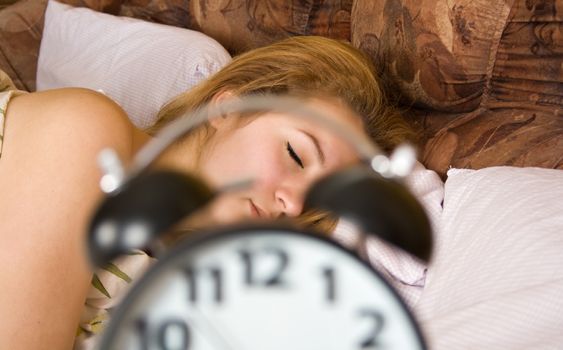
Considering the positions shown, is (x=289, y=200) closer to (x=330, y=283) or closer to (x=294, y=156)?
(x=294, y=156)

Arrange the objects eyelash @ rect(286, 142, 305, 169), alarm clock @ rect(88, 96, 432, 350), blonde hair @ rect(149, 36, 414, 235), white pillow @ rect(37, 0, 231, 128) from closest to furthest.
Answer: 1. alarm clock @ rect(88, 96, 432, 350)
2. eyelash @ rect(286, 142, 305, 169)
3. blonde hair @ rect(149, 36, 414, 235)
4. white pillow @ rect(37, 0, 231, 128)

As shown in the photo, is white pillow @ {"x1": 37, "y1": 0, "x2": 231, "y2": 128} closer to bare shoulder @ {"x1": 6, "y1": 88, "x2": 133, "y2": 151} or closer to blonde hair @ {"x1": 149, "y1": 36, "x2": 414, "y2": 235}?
blonde hair @ {"x1": 149, "y1": 36, "x2": 414, "y2": 235}

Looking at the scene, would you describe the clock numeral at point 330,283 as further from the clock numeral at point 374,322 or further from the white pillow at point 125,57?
the white pillow at point 125,57

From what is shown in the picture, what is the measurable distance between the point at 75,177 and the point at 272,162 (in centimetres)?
29

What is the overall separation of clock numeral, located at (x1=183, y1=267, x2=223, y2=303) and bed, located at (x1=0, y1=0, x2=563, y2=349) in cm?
21

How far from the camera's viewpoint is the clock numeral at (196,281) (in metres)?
0.38

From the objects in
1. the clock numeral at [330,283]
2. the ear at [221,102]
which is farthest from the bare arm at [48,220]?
the clock numeral at [330,283]

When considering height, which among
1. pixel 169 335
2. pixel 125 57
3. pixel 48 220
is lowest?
pixel 125 57

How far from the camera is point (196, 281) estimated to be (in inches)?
14.9

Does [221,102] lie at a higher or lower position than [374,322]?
lower

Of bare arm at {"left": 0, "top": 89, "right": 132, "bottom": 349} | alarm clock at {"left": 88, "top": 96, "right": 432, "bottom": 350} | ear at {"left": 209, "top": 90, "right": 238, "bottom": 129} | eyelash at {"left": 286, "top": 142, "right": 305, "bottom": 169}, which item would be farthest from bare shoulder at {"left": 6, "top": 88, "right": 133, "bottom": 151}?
A: alarm clock at {"left": 88, "top": 96, "right": 432, "bottom": 350}

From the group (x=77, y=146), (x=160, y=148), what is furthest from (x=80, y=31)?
(x=160, y=148)

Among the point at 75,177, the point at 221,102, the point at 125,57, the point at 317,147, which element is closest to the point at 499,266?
the point at 317,147

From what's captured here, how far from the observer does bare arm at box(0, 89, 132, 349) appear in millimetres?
890
